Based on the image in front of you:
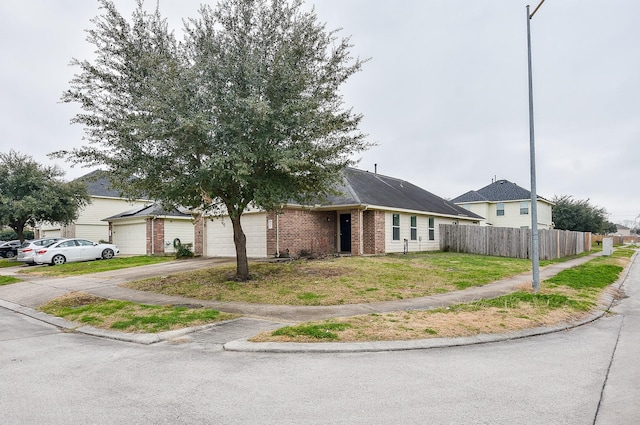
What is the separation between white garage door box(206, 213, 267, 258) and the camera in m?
20.4

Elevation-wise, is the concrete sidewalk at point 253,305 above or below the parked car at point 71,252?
below

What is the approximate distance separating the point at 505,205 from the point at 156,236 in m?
31.7

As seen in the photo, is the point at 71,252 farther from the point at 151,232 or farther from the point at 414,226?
the point at 414,226

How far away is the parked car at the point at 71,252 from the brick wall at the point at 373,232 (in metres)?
15.6

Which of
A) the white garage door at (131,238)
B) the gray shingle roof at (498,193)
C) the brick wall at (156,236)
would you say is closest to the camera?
the brick wall at (156,236)

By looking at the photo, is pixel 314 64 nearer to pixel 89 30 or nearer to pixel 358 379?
pixel 89 30

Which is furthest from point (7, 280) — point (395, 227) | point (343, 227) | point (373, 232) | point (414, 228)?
point (414, 228)

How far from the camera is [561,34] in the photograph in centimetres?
1377

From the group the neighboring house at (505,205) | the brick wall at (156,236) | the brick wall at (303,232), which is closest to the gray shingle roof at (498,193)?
the neighboring house at (505,205)

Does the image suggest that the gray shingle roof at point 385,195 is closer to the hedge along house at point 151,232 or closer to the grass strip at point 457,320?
the grass strip at point 457,320

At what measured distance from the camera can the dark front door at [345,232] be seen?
21781 millimetres

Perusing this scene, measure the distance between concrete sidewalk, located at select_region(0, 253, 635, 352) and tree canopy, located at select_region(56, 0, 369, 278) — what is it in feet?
9.98

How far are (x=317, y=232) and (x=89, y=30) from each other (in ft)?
42.1

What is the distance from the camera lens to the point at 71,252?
22922 millimetres
